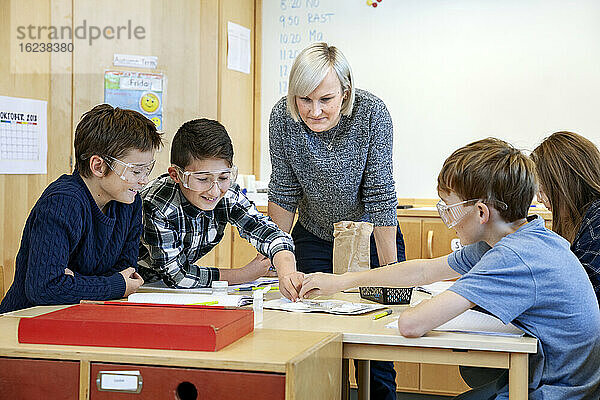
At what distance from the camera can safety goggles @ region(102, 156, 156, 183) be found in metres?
1.92

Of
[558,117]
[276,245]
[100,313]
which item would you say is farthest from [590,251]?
A: [558,117]

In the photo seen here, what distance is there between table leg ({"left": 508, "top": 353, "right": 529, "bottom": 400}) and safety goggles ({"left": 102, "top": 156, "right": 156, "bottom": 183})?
1030 millimetres

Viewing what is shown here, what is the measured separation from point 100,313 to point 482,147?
0.86 metres

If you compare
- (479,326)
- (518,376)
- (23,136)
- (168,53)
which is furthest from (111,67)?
(518,376)

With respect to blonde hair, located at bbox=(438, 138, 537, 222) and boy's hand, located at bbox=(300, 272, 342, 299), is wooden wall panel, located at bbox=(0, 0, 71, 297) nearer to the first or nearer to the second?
boy's hand, located at bbox=(300, 272, 342, 299)

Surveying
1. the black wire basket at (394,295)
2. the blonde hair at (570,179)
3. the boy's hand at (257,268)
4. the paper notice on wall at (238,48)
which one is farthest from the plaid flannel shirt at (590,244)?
the paper notice on wall at (238,48)

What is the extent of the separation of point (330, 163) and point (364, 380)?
0.65 m

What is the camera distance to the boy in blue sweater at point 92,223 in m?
1.77

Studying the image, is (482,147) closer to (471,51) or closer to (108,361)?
(108,361)

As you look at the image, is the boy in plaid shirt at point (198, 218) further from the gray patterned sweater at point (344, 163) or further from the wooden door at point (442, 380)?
the wooden door at point (442, 380)

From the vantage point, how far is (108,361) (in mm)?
1267

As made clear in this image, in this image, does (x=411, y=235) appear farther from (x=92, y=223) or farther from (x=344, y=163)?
(x=92, y=223)

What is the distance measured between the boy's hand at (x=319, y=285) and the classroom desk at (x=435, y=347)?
305mm

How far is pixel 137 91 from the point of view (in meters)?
3.39
